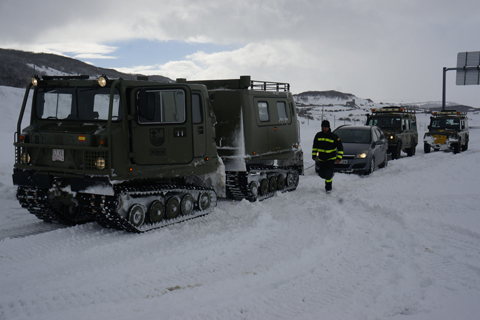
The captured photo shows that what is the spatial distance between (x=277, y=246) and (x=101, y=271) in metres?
2.64

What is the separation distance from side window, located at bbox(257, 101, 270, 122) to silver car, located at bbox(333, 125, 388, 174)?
14.6 ft

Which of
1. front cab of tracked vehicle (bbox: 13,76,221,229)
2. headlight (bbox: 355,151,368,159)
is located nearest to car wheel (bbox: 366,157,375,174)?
headlight (bbox: 355,151,368,159)

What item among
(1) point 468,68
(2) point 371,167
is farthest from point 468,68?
(2) point 371,167

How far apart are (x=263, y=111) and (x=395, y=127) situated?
1143 cm

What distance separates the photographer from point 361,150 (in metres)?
14.4

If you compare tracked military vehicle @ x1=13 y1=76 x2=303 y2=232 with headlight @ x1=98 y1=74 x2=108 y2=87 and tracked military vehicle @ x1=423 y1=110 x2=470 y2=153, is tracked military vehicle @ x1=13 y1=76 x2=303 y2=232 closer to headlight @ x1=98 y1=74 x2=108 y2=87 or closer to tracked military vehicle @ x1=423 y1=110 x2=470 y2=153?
headlight @ x1=98 y1=74 x2=108 y2=87

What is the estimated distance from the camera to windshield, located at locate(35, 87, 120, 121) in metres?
7.32

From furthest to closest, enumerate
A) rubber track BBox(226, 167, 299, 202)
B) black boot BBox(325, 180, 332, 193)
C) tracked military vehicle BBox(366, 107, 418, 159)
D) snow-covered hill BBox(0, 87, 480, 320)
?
tracked military vehicle BBox(366, 107, 418, 159) → black boot BBox(325, 180, 332, 193) → rubber track BBox(226, 167, 299, 202) → snow-covered hill BBox(0, 87, 480, 320)

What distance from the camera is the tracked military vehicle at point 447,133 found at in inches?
843

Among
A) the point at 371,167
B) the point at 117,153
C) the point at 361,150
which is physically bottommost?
the point at 371,167

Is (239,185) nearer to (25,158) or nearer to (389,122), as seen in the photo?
(25,158)

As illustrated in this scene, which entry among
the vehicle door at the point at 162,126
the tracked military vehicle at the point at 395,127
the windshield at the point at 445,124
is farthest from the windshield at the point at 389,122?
the vehicle door at the point at 162,126

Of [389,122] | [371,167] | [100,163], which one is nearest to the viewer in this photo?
[100,163]

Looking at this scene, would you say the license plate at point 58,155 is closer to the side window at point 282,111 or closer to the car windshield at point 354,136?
the side window at point 282,111
